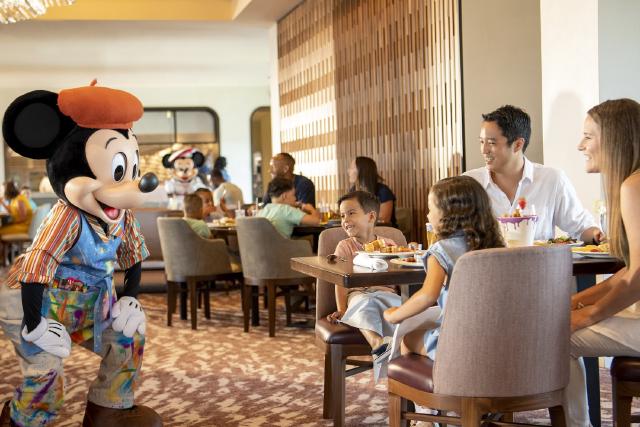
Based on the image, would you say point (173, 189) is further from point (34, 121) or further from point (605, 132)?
point (605, 132)

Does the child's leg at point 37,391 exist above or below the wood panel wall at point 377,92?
below

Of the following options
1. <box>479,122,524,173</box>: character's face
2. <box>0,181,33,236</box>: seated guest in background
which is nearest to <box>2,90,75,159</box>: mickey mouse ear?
<box>479,122,524,173</box>: character's face

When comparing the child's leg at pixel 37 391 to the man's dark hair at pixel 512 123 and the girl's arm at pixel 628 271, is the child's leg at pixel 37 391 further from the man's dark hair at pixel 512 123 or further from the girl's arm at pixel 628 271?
the man's dark hair at pixel 512 123

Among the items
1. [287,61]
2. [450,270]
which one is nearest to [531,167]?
[450,270]

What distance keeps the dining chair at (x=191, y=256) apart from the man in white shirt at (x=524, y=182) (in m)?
2.98

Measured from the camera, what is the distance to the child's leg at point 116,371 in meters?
3.28

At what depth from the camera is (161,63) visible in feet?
47.2

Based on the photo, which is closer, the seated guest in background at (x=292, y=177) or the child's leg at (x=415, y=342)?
the child's leg at (x=415, y=342)

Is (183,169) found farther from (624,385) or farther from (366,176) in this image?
(624,385)

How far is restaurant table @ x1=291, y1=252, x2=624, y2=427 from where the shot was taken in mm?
2779

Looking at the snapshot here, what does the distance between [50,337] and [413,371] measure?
1311 mm

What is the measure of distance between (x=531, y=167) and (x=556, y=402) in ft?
5.57

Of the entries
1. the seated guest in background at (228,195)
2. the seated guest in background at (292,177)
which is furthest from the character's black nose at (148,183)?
the seated guest in background at (228,195)

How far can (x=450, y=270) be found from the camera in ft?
8.40
